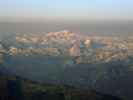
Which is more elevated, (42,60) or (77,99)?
(77,99)

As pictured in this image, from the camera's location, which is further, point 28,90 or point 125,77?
point 125,77

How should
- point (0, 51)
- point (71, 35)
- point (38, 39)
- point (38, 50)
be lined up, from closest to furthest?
point (71, 35) < point (38, 39) < point (0, 51) < point (38, 50)

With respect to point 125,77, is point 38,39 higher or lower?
higher

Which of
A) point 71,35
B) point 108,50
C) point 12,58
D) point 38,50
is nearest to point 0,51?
point 12,58

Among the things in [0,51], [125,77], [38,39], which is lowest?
[125,77]

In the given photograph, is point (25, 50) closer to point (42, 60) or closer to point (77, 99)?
point (42, 60)

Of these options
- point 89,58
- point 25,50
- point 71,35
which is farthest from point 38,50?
point 71,35

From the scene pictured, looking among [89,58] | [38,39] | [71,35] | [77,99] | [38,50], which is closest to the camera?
[77,99]

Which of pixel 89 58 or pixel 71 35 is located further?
pixel 89 58

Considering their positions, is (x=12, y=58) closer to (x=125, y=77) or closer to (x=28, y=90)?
(x=125, y=77)
